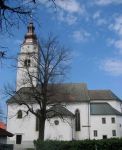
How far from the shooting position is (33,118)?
60.7 meters

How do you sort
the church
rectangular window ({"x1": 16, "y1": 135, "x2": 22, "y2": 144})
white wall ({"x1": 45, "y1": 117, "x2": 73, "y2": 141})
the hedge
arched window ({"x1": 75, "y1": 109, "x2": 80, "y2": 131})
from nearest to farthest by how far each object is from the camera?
the hedge < white wall ({"x1": 45, "y1": 117, "x2": 73, "y2": 141}) < the church < rectangular window ({"x1": 16, "y1": 135, "x2": 22, "y2": 144}) < arched window ({"x1": 75, "y1": 109, "x2": 80, "y2": 131})

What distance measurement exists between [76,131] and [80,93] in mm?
8487

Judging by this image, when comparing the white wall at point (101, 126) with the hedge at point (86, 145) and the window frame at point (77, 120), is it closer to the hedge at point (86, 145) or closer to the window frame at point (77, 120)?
the window frame at point (77, 120)

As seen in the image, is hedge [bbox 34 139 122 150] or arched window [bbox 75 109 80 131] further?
arched window [bbox 75 109 80 131]

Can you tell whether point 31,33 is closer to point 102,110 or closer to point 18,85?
point 102,110

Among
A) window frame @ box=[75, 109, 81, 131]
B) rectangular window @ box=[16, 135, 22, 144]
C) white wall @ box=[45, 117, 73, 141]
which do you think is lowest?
rectangular window @ box=[16, 135, 22, 144]

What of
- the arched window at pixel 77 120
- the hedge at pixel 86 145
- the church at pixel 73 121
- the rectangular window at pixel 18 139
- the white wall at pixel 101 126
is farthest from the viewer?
the white wall at pixel 101 126

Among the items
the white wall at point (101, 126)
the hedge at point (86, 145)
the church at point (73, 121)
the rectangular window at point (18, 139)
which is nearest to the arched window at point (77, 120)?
the church at point (73, 121)

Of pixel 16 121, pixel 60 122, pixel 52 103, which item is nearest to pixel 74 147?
pixel 52 103

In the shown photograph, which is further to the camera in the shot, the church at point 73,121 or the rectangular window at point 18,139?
the rectangular window at point 18,139

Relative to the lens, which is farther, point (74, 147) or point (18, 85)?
point (18, 85)

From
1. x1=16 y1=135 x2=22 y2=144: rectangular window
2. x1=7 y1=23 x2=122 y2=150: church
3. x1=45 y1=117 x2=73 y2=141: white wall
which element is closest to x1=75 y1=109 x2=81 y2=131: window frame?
x1=7 y1=23 x2=122 y2=150: church

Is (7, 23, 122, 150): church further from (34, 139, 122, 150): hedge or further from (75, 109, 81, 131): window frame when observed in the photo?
(34, 139, 122, 150): hedge

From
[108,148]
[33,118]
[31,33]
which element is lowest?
[108,148]
